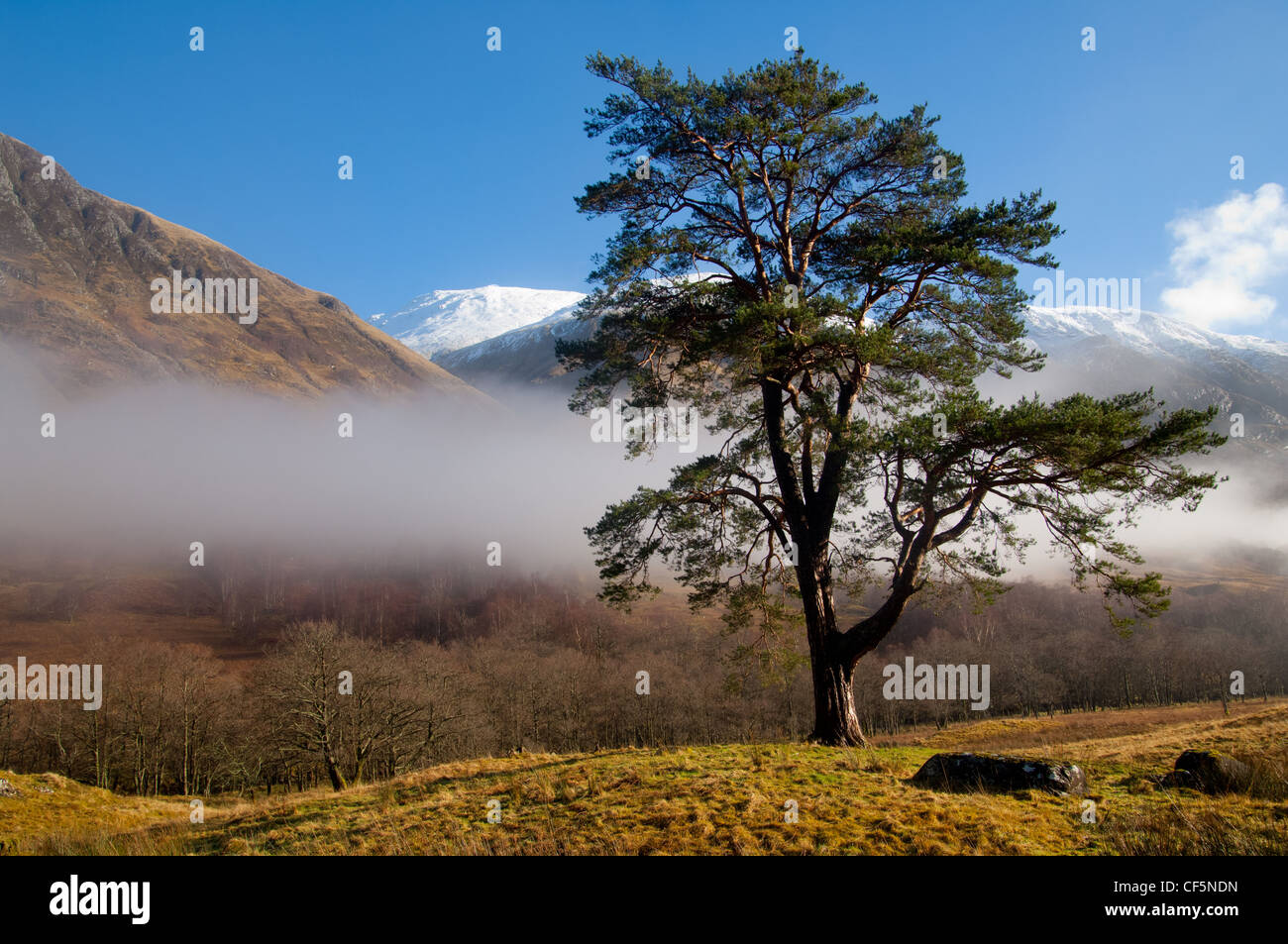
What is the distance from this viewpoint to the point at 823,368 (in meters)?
14.6

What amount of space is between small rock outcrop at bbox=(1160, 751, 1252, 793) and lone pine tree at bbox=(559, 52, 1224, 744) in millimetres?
3599

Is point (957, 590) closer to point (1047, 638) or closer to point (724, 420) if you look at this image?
point (724, 420)

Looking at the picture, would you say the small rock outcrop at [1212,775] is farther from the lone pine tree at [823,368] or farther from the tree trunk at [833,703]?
the tree trunk at [833,703]

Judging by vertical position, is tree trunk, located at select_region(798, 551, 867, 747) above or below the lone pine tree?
below

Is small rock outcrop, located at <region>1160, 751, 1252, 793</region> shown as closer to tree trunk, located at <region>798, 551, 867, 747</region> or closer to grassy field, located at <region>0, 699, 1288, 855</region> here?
grassy field, located at <region>0, 699, 1288, 855</region>

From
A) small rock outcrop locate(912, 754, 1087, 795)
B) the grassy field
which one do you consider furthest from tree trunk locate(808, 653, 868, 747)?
small rock outcrop locate(912, 754, 1087, 795)

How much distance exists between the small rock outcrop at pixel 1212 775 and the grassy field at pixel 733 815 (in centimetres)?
24

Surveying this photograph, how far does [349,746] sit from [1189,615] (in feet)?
594

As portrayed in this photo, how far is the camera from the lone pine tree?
13109 mm

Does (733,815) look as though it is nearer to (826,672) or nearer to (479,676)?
(826,672)

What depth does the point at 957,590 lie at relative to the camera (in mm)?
15094

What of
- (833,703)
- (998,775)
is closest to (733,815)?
(998,775)

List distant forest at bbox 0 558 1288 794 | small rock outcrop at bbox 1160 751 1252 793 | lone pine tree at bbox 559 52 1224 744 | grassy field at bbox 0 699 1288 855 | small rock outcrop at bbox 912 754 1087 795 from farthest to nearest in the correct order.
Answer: distant forest at bbox 0 558 1288 794 < lone pine tree at bbox 559 52 1224 744 < small rock outcrop at bbox 912 754 1087 795 < small rock outcrop at bbox 1160 751 1252 793 < grassy field at bbox 0 699 1288 855

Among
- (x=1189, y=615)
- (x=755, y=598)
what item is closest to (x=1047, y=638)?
(x=1189, y=615)
